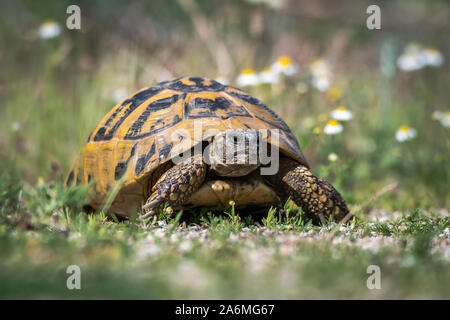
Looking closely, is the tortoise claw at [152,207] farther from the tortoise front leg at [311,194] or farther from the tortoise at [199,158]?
the tortoise front leg at [311,194]

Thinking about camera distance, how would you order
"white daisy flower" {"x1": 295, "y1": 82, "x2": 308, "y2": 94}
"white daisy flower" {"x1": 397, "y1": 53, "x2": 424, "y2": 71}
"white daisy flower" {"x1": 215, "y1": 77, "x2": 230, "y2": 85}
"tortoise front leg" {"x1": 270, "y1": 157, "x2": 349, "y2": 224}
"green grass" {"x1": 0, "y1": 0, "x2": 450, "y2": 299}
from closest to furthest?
"green grass" {"x1": 0, "y1": 0, "x2": 450, "y2": 299}, "tortoise front leg" {"x1": 270, "y1": 157, "x2": 349, "y2": 224}, "white daisy flower" {"x1": 295, "y1": 82, "x2": 308, "y2": 94}, "white daisy flower" {"x1": 215, "y1": 77, "x2": 230, "y2": 85}, "white daisy flower" {"x1": 397, "y1": 53, "x2": 424, "y2": 71}

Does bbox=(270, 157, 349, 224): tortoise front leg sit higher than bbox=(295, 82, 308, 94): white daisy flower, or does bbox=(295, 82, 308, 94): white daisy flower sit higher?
bbox=(295, 82, 308, 94): white daisy flower

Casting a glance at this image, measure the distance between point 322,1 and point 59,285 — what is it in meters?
12.5

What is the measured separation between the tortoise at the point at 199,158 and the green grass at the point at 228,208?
0.54 feet

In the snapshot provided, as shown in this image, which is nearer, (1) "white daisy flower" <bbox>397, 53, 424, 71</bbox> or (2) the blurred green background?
(2) the blurred green background

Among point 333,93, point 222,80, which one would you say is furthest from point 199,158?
point 333,93

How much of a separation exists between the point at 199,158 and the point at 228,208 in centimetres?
44

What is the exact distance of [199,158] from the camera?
319cm

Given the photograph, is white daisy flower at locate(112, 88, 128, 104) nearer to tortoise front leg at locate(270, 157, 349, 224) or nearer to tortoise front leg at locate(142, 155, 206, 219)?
tortoise front leg at locate(142, 155, 206, 219)

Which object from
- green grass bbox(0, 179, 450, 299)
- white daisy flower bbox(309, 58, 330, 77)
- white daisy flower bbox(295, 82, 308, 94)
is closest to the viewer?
green grass bbox(0, 179, 450, 299)

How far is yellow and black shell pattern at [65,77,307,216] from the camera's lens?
3.23 m

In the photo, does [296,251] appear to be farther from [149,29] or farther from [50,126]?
[149,29]

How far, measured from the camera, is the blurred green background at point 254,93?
5.23 metres

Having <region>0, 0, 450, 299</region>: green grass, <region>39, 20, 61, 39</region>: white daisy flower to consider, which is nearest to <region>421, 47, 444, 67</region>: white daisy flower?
<region>0, 0, 450, 299</region>: green grass
